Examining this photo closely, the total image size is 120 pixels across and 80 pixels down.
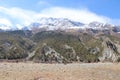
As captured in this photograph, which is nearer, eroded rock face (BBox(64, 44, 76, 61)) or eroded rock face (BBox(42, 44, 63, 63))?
eroded rock face (BBox(42, 44, 63, 63))

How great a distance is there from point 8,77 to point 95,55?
14710 cm

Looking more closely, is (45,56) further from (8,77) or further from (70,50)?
(8,77)

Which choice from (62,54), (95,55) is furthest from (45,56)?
(95,55)

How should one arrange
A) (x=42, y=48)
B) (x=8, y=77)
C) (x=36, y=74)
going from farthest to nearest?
(x=42, y=48) < (x=36, y=74) < (x=8, y=77)

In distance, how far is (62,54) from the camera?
609 ft

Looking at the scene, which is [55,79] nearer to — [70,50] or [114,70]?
[114,70]

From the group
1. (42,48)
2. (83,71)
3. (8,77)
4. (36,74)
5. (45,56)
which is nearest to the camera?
(8,77)

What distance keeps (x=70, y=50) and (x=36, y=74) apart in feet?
514

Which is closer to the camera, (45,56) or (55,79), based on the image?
(55,79)

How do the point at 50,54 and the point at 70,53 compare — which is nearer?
the point at 50,54

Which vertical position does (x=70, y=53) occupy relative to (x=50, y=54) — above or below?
below

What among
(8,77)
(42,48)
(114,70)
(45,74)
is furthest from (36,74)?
(42,48)

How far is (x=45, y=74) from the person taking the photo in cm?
Answer: 3947

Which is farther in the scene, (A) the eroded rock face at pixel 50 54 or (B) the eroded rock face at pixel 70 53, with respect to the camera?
(B) the eroded rock face at pixel 70 53
